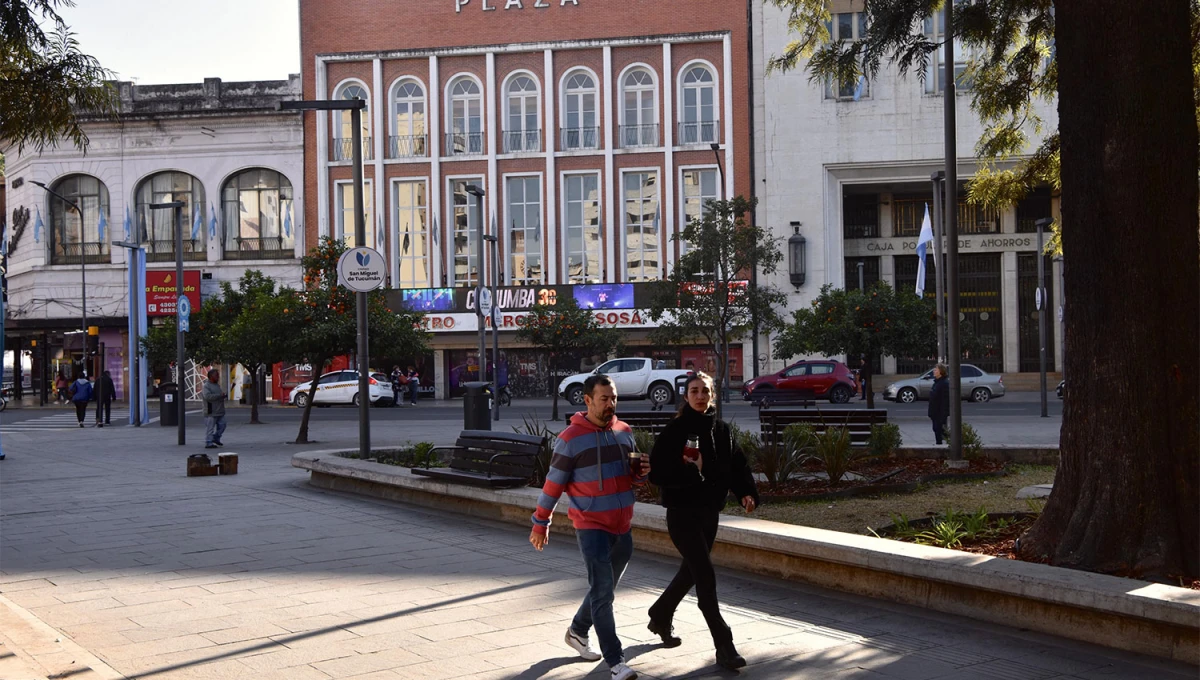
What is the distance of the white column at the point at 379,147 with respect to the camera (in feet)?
164

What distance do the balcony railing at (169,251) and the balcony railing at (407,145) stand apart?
9422mm

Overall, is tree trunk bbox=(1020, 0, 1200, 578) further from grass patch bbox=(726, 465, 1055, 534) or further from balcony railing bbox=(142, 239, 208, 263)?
balcony railing bbox=(142, 239, 208, 263)

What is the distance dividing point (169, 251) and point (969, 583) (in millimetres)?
50155

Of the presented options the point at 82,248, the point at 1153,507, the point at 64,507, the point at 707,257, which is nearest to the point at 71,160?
the point at 82,248

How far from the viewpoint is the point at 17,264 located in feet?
178

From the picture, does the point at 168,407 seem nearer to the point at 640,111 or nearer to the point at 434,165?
the point at 434,165

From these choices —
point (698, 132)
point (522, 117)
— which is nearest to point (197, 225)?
point (522, 117)

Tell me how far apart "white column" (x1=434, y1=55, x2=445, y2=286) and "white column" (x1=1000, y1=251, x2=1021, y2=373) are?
23356mm

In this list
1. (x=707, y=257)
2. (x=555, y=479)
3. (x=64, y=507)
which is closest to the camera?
(x=555, y=479)

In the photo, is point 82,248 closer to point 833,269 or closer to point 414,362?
point 414,362

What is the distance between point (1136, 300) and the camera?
7461mm

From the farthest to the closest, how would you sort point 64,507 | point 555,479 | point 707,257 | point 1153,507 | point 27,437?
point 707,257 < point 27,437 < point 64,507 < point 1153,507 < point 555,479

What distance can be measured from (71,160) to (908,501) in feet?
165

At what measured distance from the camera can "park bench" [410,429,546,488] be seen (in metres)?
11.6
